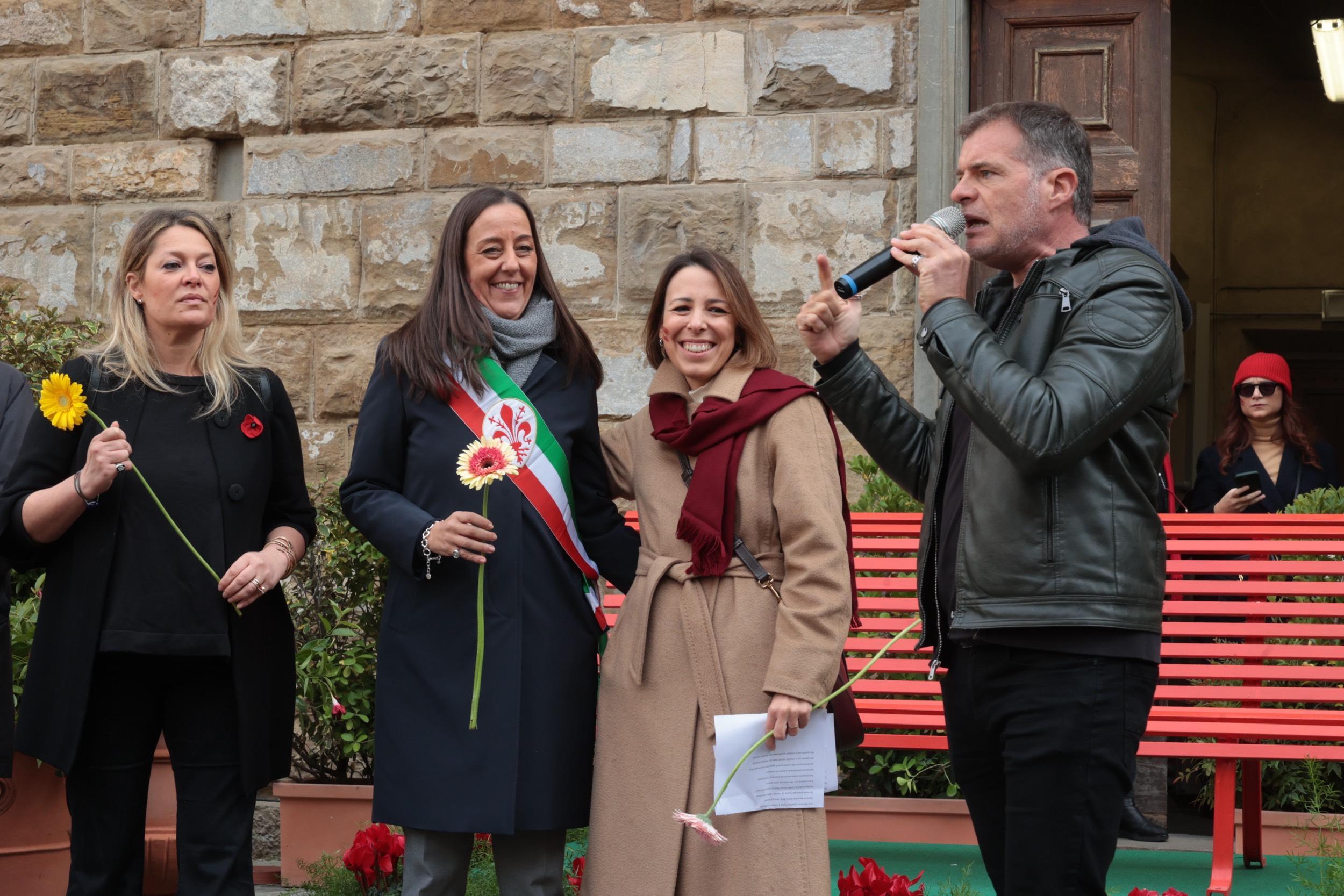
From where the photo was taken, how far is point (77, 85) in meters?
6.93

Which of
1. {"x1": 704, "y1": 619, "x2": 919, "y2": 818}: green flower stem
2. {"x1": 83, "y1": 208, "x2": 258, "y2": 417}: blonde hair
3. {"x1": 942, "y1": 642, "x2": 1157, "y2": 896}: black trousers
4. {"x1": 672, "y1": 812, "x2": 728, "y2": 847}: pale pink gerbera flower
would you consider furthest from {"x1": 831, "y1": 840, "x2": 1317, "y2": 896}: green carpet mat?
{"x1": 83, "y1": 208, "x2": 258, "y2": 417}: blonde hair

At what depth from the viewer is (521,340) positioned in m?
3.52

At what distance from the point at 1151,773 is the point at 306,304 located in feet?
12.9

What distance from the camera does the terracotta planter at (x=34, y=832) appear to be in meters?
4.14

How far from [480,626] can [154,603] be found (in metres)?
0.74

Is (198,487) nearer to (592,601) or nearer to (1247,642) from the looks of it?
(592,601)

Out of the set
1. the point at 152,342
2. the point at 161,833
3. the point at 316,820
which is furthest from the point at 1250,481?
the point at 152,342

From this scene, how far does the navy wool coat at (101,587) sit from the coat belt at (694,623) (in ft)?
2.72

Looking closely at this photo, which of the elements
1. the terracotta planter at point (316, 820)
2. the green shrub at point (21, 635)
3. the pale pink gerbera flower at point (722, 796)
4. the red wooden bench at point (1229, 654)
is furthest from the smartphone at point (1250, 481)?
the green shrub at point (21, 635)

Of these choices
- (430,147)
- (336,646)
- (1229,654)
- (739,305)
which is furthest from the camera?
(430,147)

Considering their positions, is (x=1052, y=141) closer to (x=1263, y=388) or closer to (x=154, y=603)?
(x=154, y=603)

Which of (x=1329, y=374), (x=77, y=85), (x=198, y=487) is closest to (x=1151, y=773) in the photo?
(x=198, y=487)

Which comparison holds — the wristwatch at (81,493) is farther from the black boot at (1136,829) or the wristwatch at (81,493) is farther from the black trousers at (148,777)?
the black boot at (1136,829)

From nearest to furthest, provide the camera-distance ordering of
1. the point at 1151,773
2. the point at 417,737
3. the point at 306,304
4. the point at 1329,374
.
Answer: the point at 417,737 < the point at 1151,773 < the point at 306,304 < the point at 1329,374
